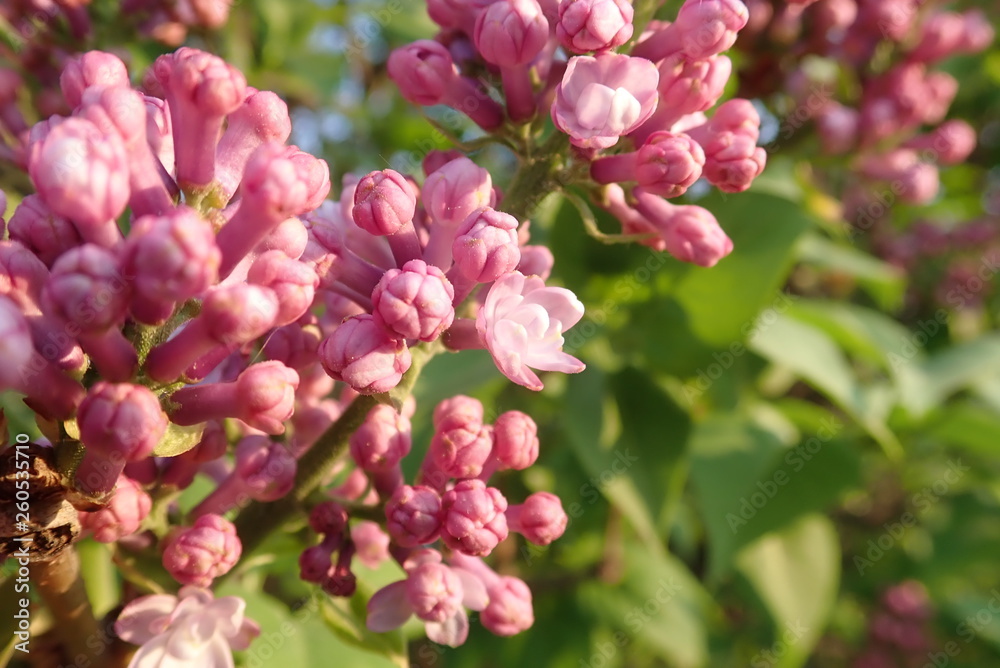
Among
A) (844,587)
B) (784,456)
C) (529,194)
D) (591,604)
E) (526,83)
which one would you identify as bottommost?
(844,587)

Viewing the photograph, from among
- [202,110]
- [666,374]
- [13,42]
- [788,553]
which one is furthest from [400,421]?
[788,553]

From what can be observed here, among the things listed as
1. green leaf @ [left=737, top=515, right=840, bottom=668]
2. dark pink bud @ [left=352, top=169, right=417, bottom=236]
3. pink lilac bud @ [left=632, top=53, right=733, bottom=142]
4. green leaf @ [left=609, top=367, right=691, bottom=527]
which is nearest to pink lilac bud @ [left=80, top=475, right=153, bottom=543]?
dark pink bud @ [left=352, top=169, right=417, bottom=236]

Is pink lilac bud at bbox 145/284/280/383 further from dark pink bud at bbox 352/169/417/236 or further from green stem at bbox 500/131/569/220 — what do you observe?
green stem at bbox 500/131/569/220

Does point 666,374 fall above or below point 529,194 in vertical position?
below

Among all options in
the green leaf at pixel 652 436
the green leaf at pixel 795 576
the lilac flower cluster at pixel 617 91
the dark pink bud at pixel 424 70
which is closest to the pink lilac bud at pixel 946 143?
the green leaf at pixel 795 576

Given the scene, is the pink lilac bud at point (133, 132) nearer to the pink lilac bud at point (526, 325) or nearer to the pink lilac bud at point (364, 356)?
the pink lilac bud at point (364, 356)

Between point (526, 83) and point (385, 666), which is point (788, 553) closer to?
point (385, 666)
